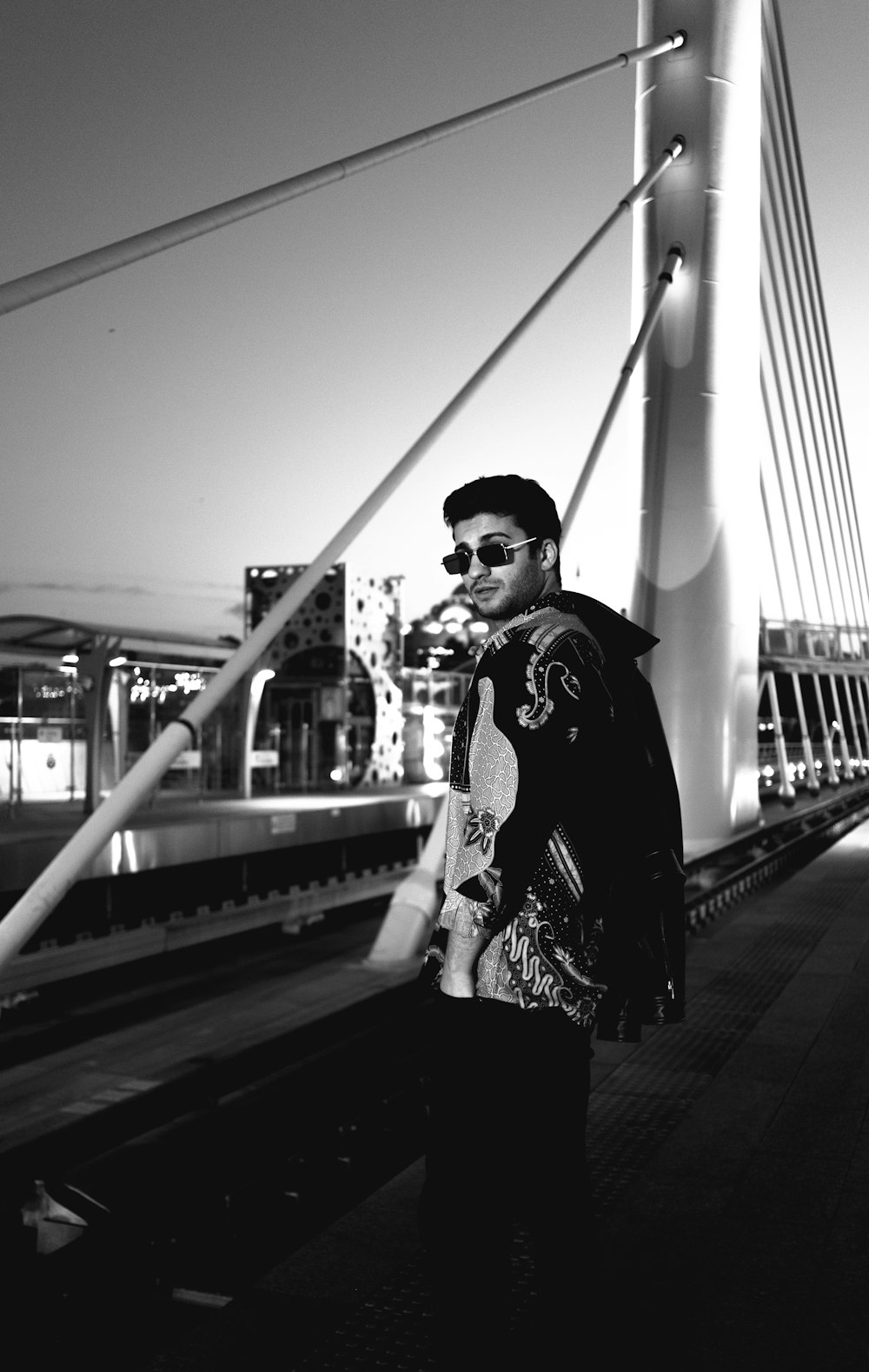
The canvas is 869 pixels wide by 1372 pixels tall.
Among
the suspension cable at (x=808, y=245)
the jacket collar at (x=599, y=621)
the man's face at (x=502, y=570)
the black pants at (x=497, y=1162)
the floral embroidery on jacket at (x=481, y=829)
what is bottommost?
the black pants at (x=497, y=1162)

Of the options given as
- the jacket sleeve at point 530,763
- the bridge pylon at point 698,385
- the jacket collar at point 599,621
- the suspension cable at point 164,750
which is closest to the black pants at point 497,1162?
the jacket sleeve at point 530,763

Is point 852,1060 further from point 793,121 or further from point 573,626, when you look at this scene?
point 793,121

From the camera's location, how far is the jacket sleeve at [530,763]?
2.18m

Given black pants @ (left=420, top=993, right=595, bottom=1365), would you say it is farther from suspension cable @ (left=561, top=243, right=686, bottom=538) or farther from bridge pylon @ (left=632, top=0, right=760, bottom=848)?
bridge pylon @ (left=632, top=0, right=760, bottom=848)

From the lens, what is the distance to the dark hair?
243 cm

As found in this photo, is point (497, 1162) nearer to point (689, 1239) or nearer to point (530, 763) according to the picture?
point (530, 763)

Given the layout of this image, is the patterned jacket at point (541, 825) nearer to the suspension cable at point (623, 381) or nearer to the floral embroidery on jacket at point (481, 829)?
the floral embroidery on jacket at point (481, 829)

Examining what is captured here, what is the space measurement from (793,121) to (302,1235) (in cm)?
1860

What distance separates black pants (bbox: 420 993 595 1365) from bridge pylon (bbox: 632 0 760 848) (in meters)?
11.2

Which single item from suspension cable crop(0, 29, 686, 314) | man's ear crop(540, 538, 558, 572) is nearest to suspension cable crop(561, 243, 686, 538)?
suspension cable crop(0, 29, 686, 314)

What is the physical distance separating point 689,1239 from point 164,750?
263cm

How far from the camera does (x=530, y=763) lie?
7.19 ft

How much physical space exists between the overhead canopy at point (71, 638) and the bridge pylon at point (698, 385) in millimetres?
6310

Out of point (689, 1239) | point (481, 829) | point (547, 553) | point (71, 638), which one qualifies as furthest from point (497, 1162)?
point (71, 638)
